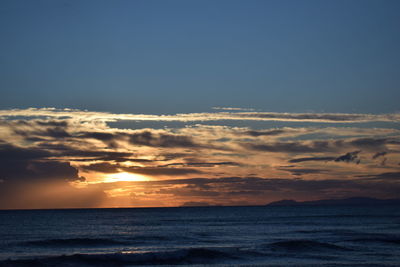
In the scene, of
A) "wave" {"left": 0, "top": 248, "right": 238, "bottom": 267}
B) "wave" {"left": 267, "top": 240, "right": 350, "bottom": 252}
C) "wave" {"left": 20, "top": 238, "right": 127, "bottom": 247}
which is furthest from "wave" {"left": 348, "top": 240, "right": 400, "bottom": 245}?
"wave" {"left": 20, "top": 238, "right": 127, "bottom": 247}

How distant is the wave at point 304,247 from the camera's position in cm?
5003

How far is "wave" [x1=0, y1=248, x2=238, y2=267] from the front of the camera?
41.5 metres

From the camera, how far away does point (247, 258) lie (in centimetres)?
4375

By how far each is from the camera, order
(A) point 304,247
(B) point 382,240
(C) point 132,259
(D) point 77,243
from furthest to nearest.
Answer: (B) point 382,240, (D) point 77,243, (A) point 304,247, (C) point 132,259

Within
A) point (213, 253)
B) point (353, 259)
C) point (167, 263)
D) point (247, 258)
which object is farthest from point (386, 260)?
point (167, 263)

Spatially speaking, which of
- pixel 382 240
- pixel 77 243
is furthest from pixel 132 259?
pixel 382 240

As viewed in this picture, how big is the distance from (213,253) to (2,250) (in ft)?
76.7

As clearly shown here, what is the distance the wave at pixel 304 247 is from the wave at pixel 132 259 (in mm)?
8202

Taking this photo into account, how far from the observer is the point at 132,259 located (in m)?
43.9

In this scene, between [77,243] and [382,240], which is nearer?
[77,243]

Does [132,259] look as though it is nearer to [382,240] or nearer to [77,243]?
[77,243]

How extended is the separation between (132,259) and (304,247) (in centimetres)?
2008

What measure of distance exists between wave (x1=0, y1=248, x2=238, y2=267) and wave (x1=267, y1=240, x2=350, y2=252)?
820 centimetres

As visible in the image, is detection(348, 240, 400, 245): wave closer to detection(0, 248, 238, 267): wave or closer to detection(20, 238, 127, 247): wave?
detection(0, 248, 238, 267): wave
